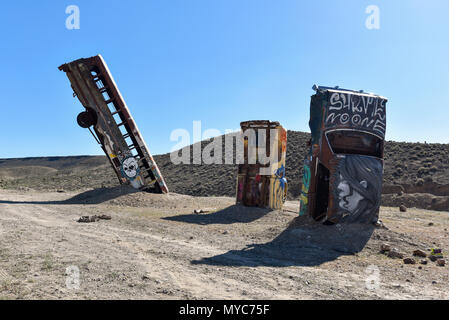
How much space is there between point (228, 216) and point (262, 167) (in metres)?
2.96

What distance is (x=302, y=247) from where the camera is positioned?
9414 mm

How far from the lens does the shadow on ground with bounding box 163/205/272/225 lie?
14.3 m

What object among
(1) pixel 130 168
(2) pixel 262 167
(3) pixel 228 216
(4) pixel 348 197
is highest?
(2) pixel 262 167

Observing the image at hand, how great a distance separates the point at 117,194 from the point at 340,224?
13.2m

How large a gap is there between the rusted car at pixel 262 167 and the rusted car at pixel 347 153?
5120 millimetres

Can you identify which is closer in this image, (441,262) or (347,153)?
(441,262)

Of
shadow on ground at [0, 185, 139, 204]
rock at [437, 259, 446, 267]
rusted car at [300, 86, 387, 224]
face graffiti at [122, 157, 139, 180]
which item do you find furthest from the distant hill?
rock at [437, 259, 446, 267]

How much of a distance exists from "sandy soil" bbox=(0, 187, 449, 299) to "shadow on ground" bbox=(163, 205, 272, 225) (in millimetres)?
410

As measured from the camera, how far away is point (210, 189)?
3606 centimetres

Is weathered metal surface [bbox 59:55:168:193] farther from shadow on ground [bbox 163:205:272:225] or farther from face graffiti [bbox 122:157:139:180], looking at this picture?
shadow on ground [bbox 163:205:272:225]

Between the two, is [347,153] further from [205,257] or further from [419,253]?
[205,257]

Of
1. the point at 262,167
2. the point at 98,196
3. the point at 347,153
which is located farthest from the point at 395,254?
the point at 98,196
